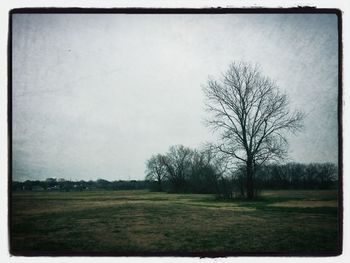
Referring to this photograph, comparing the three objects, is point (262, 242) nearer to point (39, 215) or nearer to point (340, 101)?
point (340, 101)

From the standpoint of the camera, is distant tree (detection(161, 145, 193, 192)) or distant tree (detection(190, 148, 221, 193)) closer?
distant tree (detection(190, 148, 221, 193))

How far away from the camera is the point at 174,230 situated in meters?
6.02

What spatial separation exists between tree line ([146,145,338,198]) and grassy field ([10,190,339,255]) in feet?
3.48

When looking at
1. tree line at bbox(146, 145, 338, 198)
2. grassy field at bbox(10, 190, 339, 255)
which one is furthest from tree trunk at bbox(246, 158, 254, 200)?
grassy field at bbox(10, 190, 339, 255)

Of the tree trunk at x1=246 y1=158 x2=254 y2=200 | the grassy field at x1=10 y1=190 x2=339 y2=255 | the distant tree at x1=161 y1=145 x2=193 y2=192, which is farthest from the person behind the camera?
the distant tree at x1=161 y1=145 x2=193 y2=192

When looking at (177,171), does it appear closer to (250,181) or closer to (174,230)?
(250,181)

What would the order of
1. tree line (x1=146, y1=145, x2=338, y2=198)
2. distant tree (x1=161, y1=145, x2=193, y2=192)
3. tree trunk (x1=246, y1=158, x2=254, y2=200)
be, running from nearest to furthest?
tree line (x1=146, y1=145, x2=338, y2=198) < tree trunk (x1=246, y1=158, x2=254, y2=200) < distant tree (x1=161, y1=145, x2=193, y2=192)

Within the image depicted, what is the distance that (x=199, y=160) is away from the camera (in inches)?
558

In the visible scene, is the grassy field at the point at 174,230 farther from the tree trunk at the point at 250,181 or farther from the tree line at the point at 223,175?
the tree trunk at the point at 250,181

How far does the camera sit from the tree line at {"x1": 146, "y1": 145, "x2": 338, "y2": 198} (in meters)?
8.71

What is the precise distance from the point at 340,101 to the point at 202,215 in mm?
4316

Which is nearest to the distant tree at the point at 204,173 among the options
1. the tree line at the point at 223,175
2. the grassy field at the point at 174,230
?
the tree line at the point at 223,175

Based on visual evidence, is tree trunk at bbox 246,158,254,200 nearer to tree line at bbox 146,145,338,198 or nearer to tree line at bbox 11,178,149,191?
tree line at bbox 146,145,338,198

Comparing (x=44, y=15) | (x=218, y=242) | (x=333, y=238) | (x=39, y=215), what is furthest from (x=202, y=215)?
(x=44, y=15)
